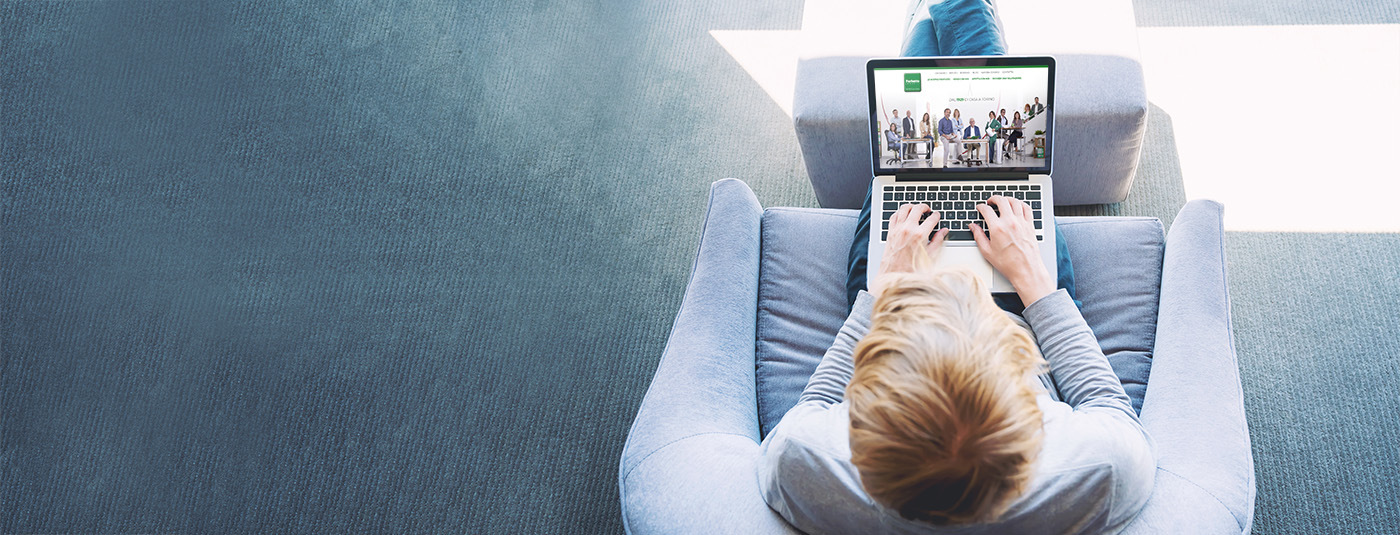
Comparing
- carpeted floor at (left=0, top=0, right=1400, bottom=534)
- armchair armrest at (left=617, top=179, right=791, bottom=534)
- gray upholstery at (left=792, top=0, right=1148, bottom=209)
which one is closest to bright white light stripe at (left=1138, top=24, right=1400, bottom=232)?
carpeted floor at (left=0, top=0, right=1400, bottom=534)

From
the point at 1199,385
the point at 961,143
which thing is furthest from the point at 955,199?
the point at 1199,385

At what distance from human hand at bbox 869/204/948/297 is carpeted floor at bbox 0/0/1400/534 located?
0.68 m

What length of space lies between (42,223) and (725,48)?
1.82 m

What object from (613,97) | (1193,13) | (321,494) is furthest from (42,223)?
(1193,13)

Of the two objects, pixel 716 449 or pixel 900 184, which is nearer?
pixel 716 449

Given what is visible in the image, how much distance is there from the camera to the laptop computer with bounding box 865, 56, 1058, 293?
1377 millimetres

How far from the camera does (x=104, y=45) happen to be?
2.49 meters

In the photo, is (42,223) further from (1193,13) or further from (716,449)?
(1193,13)

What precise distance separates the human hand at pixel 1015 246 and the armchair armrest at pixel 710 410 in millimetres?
382

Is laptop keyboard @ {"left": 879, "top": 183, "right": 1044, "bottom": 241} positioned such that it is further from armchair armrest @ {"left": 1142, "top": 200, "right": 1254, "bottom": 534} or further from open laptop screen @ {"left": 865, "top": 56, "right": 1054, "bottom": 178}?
armchair armrest @ {"left": 1142, "top": 200, "right": 1254, "bottom": 534}

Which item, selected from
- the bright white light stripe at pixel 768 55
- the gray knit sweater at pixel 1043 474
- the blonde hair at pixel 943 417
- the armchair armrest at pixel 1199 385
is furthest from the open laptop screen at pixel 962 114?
the bright white light stripe at pixel 768 55

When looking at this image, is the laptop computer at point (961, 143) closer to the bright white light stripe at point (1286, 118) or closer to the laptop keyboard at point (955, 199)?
the laptop keyboard at point (955, 199)

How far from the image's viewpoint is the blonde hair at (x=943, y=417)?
32.7 inches

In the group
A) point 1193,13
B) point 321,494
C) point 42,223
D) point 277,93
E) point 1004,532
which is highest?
point 1193,13
